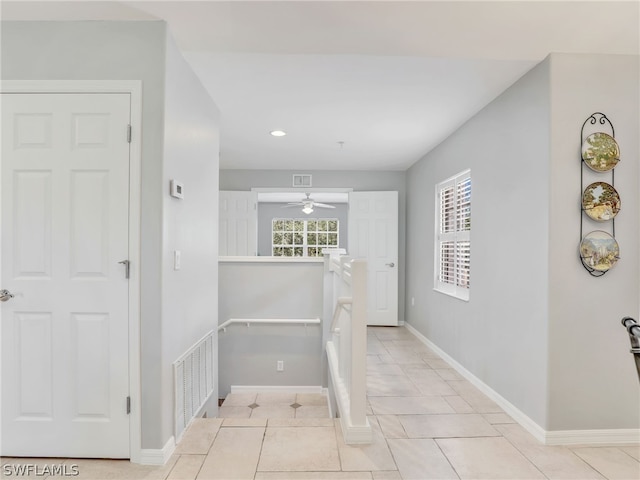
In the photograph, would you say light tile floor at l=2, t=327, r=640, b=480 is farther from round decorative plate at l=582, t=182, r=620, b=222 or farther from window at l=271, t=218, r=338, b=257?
window at l=271, t=218, r=338, b=257

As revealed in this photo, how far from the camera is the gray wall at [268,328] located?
4.21m

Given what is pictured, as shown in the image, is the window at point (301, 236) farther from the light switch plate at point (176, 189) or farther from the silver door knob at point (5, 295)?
the silver door knob at point (5, 295)

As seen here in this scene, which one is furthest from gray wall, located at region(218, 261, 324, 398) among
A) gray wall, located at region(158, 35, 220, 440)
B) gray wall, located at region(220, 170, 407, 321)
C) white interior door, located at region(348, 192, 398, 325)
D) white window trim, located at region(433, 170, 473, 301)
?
gray wall, located at region(220, 170, 407, 321)

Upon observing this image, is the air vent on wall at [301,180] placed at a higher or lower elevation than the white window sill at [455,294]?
higher

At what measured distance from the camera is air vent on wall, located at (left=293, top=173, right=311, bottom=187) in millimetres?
6074

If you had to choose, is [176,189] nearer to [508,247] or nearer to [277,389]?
[508,247]

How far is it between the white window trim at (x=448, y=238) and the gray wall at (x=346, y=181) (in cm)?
135

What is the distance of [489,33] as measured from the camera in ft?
7.10

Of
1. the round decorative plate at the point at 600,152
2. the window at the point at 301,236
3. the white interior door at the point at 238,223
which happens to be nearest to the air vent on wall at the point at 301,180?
the white interior door at the point at 238,223

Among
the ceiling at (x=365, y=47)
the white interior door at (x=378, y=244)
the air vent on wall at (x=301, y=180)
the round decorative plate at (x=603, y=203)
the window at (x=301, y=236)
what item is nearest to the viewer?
the ceiling at (x=365, y=47)

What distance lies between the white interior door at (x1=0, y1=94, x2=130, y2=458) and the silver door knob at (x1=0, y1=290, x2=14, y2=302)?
1 centimetres

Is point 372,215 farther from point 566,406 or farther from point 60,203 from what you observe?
point 60,203

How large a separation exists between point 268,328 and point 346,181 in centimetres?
290

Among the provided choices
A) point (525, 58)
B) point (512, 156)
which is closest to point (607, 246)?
point (512, 156)
